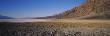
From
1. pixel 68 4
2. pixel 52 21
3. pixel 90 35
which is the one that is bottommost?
pixel 90 35

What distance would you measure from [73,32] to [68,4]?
A: 1.83 feet

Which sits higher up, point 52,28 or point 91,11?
point 91,11

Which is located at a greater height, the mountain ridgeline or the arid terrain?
the mountain ridgeline

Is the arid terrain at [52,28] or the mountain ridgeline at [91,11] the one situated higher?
the mountain ridgeline at [91,11]

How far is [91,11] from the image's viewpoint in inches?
179

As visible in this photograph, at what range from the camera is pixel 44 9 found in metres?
4.65

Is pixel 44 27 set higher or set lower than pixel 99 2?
lower

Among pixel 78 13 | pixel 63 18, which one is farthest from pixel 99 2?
pixel 63 18

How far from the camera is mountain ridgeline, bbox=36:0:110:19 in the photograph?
14.8 ft

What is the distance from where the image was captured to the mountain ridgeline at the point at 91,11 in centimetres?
450

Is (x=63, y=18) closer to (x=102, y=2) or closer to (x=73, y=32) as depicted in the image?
(x=73, y=32)

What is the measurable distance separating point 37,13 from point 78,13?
80 cm

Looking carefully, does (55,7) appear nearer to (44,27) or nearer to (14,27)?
(44,27)

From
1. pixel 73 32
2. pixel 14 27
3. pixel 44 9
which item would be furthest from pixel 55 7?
pixel 14 27
